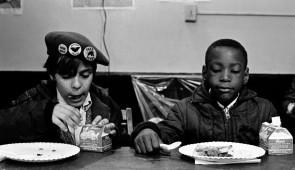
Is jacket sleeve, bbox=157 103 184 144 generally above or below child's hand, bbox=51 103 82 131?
below

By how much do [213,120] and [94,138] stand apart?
2.23ft

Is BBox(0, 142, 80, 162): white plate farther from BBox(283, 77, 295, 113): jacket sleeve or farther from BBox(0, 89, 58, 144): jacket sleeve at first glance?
BBox(283, 77, 295, 113): jacket sleeve

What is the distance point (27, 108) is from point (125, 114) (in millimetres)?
1132

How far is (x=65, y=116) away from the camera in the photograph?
1.93 meters

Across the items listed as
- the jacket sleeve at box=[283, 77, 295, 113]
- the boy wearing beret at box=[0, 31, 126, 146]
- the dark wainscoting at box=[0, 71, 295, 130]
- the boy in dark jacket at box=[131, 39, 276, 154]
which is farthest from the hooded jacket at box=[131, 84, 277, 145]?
the dark wainscoting at box=[0, 71, 295, 130]

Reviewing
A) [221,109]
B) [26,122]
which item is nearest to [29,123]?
[26,122]

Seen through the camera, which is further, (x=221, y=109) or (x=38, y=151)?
(x=221, y=109)

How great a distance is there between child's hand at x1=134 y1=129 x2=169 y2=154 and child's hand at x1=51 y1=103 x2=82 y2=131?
271 millimetres

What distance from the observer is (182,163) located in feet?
5.83

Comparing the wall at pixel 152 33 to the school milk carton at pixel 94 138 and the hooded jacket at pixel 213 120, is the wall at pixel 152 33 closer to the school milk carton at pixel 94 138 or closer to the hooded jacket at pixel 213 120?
the hooded jacket at pixel 213 120

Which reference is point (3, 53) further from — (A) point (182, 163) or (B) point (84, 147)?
(A) point (182, 163)

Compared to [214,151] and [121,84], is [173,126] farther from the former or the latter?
[121,84]

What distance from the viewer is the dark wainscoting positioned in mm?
3512

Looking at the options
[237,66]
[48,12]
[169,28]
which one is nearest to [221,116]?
[237,66]
